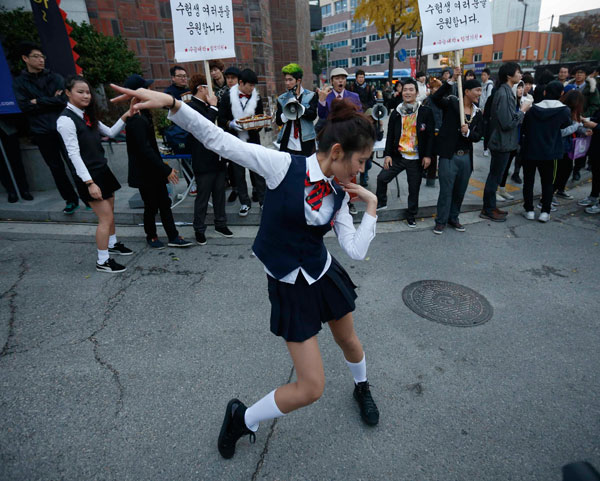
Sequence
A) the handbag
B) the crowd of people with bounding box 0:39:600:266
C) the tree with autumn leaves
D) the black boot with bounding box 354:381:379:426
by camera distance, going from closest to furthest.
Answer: the black boot with bounding box 354:381:379:426 < the crowd of people with bounding box 0:39:600:266 < the handbag < the tree with autumn leaves

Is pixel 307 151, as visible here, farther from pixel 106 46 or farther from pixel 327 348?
pixel 106 46

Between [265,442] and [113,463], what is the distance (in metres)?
0.88

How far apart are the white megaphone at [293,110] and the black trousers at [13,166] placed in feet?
16.5

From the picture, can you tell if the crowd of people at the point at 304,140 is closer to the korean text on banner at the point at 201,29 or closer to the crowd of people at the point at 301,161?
the crowd of people at the point at 301,161

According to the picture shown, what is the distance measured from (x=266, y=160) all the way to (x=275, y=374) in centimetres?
174

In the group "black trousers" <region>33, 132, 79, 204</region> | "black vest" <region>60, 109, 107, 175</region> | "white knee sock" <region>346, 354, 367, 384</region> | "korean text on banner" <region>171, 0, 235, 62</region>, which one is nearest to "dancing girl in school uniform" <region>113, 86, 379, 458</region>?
"white knee sock" <region>346, 354, 367, 384</region>

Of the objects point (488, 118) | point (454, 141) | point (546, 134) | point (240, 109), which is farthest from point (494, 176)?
point (240, 109)

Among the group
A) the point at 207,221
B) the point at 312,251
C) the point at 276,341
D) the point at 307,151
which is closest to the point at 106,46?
the point at 207,221

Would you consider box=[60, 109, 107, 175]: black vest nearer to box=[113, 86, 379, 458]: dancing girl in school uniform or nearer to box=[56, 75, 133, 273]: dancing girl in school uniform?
Result: box=[56, 75, 133, 273]: dancing girl in school uniform

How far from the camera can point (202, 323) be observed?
3498mm

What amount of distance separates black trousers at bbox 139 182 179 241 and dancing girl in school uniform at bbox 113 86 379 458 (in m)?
3.05

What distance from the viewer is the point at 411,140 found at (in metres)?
5.54

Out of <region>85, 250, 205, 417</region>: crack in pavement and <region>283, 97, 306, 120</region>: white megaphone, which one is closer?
<region>85, 250, 205, 417</region>: crack in pavement

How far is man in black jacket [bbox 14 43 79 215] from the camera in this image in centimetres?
606
